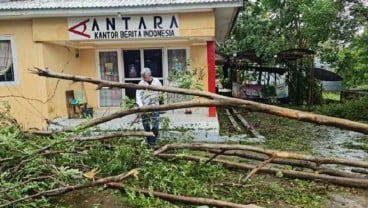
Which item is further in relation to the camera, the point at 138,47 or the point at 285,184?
the point at 138,47

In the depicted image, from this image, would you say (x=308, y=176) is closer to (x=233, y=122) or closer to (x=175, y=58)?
(x=233, y=122)

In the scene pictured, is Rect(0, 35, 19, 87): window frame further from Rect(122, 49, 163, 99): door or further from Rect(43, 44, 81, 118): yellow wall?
Rect(122, 49, 163, 99): door

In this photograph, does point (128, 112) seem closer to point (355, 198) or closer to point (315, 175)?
point (315, 175)

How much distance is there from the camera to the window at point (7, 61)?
35.8 feet

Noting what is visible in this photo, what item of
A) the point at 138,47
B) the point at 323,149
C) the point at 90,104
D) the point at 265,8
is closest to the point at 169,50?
the point at 138,47

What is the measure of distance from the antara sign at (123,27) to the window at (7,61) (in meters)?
1.74

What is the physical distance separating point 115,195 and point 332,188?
300 cm

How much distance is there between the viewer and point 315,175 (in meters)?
5.52

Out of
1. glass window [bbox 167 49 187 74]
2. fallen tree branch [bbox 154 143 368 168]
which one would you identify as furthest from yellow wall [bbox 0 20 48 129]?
fallen tree branch [bbox 154 143 368 168]

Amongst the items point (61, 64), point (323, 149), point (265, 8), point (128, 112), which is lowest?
point (323, 149)

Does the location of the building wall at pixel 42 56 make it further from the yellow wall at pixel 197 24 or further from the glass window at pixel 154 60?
the glass window at pixel 154 60

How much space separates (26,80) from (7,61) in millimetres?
727

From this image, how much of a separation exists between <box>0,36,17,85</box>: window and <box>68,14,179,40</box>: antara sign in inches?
68.5

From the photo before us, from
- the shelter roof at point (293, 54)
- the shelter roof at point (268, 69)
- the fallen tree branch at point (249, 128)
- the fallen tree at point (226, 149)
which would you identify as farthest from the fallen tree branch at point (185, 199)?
the shelter roof at point (268, 69)
